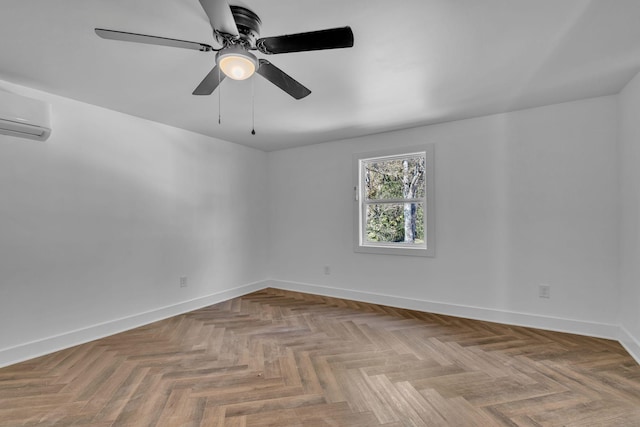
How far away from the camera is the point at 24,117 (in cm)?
238

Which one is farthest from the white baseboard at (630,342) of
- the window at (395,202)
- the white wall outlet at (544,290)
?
the window at (395,202)

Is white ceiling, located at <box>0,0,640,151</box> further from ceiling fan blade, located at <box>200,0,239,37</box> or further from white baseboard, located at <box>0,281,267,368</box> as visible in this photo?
white baseboard, located at <box>0,281,267,368</box>

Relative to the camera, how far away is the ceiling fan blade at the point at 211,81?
70.9 inches

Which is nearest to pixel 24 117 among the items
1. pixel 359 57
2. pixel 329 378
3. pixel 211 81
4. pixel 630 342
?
pixel 211 81

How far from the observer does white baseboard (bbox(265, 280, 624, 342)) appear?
2.82 metres

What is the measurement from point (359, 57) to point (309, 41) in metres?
0.69

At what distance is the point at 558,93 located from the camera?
2.72m

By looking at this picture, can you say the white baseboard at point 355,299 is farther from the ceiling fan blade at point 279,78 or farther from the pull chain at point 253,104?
the ceiling fan blade at point 279,78

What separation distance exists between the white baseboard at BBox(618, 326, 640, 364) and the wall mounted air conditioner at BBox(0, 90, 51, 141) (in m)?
5.01

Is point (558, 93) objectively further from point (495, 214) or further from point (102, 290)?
point (102, 290)

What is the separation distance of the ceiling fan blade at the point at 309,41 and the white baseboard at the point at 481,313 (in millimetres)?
3075

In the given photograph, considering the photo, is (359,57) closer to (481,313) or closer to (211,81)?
(211,81)

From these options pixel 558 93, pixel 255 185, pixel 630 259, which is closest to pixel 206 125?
pixel 255 185

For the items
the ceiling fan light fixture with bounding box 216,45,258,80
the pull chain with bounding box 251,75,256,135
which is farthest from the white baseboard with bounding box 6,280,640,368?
the ceiling fan light fixture with bounding box 216,45,258,80
